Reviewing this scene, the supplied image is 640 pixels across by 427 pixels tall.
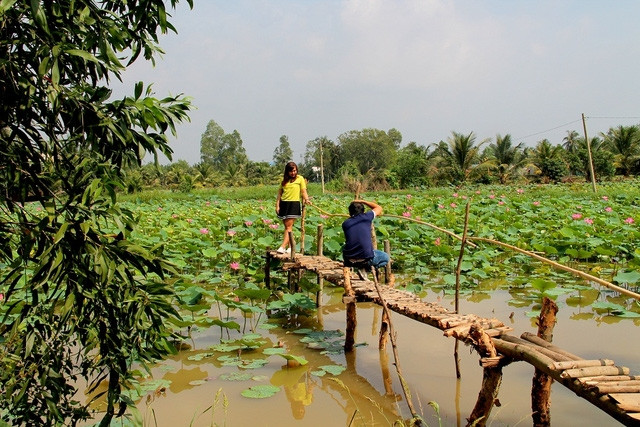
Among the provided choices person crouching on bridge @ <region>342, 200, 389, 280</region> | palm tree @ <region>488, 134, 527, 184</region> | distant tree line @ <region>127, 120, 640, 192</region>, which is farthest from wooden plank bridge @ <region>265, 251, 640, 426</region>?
palm tree @ <region>488, 134, 527, 184</region>

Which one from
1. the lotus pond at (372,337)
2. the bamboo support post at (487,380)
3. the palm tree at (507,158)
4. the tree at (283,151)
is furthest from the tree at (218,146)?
the bamboo support post at (487,380)

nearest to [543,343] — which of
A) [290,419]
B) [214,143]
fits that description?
[290,419]

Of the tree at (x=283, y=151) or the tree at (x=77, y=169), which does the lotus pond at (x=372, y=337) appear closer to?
the tree at (x=77, y=169)

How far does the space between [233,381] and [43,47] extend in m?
2.70

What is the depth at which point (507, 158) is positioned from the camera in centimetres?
2723

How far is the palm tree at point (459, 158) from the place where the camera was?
24406 millimetres

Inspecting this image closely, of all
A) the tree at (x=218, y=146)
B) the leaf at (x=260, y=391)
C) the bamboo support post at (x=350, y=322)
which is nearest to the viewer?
the leaf at (x=260, y=391)

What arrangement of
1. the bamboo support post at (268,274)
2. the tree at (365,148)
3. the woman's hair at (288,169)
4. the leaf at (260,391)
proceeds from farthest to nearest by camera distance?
the tree at (365,148) → the bamboo support post at (268,274) → the woman's hair at (288,169) → the leaf at (260,391)

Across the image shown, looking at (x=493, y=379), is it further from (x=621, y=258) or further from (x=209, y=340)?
(x=621, y=258)

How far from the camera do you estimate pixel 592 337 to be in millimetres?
4297

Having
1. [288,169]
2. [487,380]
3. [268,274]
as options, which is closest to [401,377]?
[487,380]

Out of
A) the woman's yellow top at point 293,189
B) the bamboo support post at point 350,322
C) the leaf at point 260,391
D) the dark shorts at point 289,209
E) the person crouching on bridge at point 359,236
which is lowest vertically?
the leaf at point 260,391

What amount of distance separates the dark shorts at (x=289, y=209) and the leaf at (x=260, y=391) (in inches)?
105

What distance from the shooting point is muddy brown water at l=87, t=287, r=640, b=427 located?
10.3 ft
